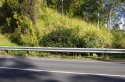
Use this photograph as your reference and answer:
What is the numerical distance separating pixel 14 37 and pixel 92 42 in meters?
6.01

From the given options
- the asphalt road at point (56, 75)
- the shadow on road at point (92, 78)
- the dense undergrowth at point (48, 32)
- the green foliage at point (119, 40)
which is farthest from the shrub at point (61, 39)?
the shadow on road at point (92, 78)

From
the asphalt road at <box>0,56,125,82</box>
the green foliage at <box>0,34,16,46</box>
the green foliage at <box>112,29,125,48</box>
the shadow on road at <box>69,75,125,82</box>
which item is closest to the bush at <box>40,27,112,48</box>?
the green foliage at <box>112,29,125,48</box>

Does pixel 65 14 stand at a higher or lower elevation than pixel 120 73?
higher

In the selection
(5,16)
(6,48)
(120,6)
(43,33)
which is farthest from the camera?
(120,6)

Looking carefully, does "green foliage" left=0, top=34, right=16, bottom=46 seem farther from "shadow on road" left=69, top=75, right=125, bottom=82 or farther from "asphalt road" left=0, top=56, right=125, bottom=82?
"shadow on road" left=69, top=75, right=125, bottom=82

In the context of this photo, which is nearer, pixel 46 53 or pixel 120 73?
pixel 120 73

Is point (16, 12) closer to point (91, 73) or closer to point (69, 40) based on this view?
point (69, 40)

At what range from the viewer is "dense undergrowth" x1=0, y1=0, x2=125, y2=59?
72.1 feet

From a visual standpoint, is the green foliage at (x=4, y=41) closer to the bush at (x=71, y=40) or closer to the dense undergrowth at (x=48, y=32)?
the dense undergrowth at (x=48, y=32)

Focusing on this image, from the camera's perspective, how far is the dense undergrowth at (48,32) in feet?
72.1

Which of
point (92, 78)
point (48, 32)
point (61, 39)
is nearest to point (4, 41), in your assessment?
point (48, 32)

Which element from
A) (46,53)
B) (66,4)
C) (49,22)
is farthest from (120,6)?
(46,53)

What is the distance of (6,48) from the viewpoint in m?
20.5

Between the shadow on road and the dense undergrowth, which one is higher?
the dense undergrowth
